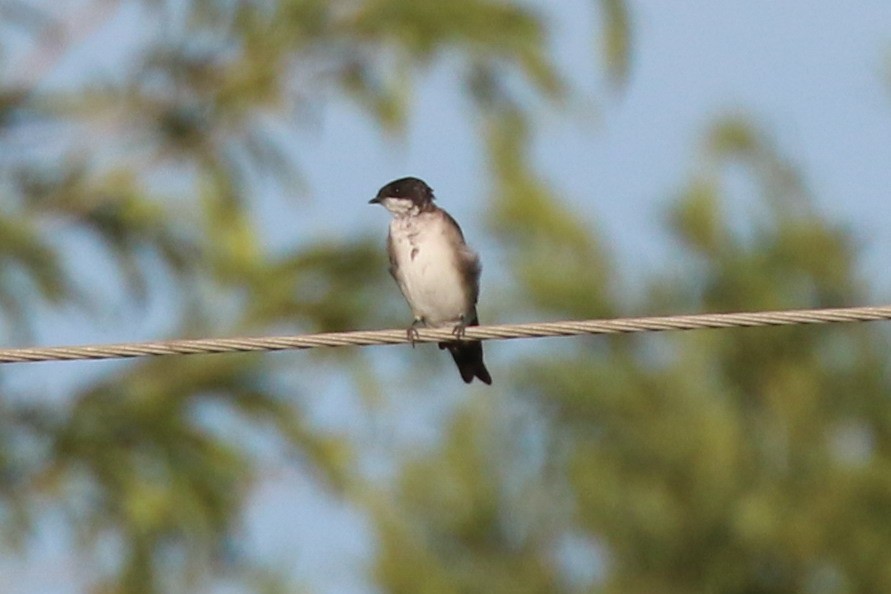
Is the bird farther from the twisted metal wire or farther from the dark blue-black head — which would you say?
the twisted metal wire

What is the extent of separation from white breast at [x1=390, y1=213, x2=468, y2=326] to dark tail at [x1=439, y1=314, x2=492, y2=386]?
13 cm

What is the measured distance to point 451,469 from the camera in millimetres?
30156

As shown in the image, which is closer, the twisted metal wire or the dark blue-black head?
the twisted metal wire

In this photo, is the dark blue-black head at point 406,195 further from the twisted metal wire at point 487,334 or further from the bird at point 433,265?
the twisted metal wire at point 487,334

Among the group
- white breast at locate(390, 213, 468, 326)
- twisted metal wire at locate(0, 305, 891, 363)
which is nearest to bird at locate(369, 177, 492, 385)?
white breast at locate(390, 213, 468, 326)

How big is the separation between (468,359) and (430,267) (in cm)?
34

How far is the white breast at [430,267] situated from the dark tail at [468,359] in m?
0.13

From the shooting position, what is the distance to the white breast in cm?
873

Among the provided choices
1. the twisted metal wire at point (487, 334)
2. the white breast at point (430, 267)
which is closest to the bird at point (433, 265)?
the white breast at point (430, 267)

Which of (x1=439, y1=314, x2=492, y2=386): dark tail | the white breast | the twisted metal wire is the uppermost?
the white breast

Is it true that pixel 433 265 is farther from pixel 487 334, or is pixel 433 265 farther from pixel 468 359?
pixel 487 334

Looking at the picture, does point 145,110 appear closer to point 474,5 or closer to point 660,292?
point 474,5

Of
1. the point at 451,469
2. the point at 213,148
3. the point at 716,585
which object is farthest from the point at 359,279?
the point at 451,469

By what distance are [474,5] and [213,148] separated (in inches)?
60.5
